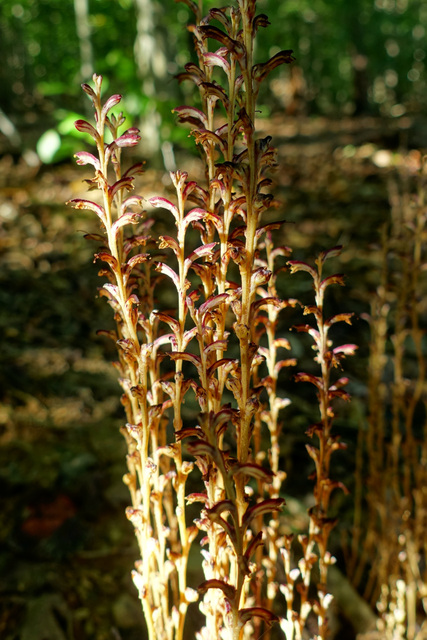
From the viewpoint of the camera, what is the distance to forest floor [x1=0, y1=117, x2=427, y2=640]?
1557 millimetres

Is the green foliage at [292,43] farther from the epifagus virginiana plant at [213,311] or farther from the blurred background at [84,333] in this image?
the epifagus virginiana plant at [213,311]

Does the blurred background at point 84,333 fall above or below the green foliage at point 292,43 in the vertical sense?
below

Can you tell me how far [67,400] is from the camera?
2.35 meters

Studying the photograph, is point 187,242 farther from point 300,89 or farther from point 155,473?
point 300,89

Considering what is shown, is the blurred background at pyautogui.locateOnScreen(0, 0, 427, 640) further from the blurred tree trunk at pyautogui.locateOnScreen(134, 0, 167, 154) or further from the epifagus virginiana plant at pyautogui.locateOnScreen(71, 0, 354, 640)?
the epifagus virginiana plant at pyautogui.locateOnScreen(71, 0, 354, 640)

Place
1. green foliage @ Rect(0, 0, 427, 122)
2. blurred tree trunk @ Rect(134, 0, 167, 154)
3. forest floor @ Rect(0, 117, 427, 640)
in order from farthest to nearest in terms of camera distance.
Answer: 1. green foliage @ Rect(0, 0, 427, 122)
2. blurred tree trunk @ Rect(134, 0, 167, 154)
3. forest floor @ Rect(0, 117, 427, 640)

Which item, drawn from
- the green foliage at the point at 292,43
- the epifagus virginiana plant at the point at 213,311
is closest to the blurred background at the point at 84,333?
the epifagus virginiana plant at the point at 213,311

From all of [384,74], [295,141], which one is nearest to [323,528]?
[295,141]

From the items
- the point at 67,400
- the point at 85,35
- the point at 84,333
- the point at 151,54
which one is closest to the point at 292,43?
the point at 85,35

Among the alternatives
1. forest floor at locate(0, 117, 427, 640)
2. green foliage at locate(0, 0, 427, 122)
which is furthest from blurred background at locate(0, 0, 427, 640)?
green foliage at locate(0, 0, 427, 122)

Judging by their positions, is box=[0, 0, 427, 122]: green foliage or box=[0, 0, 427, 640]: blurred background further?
box=[0, 0, 427, 122]: green foliage

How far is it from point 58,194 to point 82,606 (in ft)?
12.9

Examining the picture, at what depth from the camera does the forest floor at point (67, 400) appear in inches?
61.3

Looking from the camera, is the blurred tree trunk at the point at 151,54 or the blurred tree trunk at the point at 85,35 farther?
the blurred tree trunk at the point at 85,35
